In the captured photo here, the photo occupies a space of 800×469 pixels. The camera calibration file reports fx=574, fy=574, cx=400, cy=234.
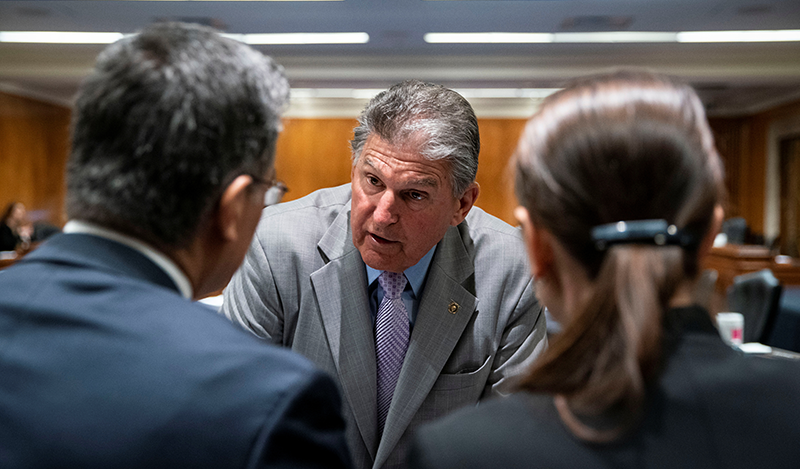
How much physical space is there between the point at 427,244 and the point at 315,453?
92 centimetres

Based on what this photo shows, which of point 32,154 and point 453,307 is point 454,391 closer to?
point 453,307

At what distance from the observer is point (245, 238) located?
34.4 inches

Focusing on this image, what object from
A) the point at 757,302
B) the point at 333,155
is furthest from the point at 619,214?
the point at 333,155

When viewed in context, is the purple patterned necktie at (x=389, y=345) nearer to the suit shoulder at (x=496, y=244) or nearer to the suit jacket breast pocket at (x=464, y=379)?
the suit jacket breast pocket at (x=464, y=379)

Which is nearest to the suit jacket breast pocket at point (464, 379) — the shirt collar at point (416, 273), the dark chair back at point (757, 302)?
the shirt collar at point (416, 273)

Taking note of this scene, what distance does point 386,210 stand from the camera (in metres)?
1.49

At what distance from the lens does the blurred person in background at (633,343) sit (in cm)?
60

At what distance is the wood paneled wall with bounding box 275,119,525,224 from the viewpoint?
11953mm

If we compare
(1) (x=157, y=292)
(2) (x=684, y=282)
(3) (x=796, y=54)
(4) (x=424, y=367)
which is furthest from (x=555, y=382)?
(3) (x=796, y=54)

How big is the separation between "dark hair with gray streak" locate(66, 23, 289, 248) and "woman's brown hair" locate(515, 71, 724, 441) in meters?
0.42

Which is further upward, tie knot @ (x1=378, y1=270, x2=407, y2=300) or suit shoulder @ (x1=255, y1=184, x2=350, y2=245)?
suit shoulder @ (x1=255, y1=184, x2=350, y2=245)

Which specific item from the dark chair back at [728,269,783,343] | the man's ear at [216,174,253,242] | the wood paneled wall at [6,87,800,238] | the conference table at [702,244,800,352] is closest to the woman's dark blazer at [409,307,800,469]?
the man's ear at [216,174,253,242]

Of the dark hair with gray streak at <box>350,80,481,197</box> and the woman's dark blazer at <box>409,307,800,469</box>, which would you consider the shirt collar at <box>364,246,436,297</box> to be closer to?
the dark hair with gray streak at <box>350,80,481,197</box>

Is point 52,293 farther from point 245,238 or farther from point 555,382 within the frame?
point 555,382
